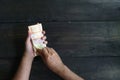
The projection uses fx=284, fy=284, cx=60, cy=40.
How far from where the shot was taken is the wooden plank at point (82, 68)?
4.17 ft

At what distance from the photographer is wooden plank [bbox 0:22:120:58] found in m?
1.27

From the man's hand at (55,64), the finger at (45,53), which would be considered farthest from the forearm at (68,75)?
the finger at (45,53)

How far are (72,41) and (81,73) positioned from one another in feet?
0.49

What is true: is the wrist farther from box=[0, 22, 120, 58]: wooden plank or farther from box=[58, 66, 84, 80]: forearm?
box=[58, 66, 84, 80]: forearm

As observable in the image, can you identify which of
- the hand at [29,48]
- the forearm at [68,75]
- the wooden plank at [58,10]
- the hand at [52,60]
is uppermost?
the wooden plank at [58,10]

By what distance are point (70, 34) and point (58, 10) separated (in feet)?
0.40

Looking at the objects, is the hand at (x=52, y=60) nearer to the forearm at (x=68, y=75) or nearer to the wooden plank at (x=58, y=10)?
the forearm at (x=68, y=75)

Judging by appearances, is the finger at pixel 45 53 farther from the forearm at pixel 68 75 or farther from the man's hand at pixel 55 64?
the forearm at pixel 68 75

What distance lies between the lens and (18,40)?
127cm

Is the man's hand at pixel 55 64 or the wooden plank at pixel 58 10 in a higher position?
the wooden plank at pixel 58 10

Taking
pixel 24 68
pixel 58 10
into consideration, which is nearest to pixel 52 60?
pixel 24 68

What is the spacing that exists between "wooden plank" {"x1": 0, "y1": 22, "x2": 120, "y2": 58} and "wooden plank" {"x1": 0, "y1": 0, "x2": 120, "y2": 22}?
27 mm

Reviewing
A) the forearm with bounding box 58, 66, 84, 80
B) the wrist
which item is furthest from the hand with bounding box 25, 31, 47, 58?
the forearm with bounding box 58, 66, 84, 80

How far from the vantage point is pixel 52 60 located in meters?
1.24
